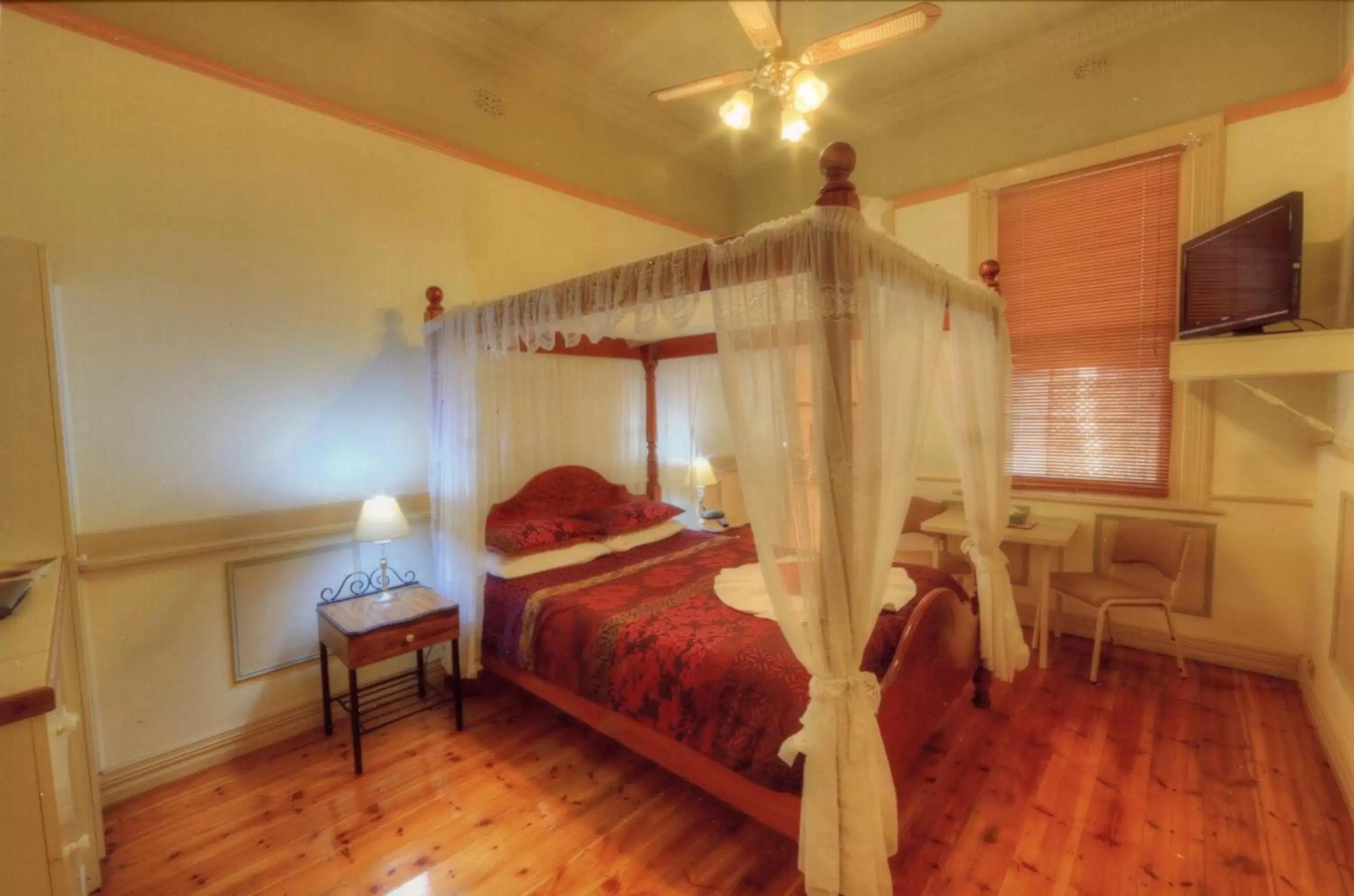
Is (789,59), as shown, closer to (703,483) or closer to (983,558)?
(983,558)

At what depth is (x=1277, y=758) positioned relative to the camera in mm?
2338

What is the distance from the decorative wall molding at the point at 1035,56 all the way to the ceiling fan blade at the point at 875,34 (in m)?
2.06

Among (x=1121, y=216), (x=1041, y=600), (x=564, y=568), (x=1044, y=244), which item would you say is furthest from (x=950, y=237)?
(x=564, y=568)

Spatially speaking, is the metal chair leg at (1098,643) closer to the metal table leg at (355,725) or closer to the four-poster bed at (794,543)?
the four-poster bed at (794,543)

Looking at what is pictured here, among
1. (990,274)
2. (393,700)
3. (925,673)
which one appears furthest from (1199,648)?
(393,700)

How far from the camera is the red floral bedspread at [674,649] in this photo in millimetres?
1778

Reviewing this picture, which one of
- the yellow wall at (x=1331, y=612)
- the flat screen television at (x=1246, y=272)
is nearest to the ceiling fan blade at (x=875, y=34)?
the flat screen television at (x=1246, y=272)

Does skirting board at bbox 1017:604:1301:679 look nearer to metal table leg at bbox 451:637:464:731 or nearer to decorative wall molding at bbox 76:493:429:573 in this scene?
metal table leg at bbox 451:637:464:731

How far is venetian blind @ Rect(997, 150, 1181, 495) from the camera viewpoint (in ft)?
10.8

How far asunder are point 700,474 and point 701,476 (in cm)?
1

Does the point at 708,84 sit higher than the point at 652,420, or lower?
higher

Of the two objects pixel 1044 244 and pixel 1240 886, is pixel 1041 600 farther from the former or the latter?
pixel 1044 244

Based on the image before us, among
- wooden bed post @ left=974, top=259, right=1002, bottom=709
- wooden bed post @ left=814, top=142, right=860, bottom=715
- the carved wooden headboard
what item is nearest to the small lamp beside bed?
the carved wooden headboard

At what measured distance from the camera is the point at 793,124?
263 cm
